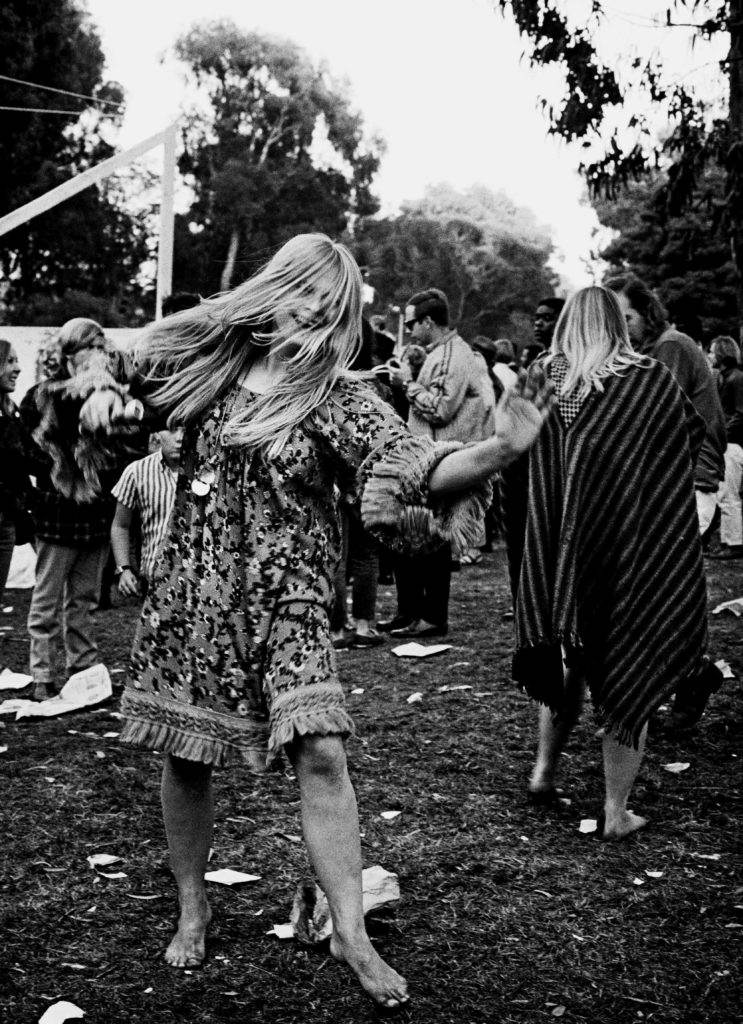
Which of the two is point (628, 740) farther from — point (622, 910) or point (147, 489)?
point (147, 489)

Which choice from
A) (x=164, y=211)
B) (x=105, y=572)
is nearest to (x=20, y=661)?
(x=105, y=572)

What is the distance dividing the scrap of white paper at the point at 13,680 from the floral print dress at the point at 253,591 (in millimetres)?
4278

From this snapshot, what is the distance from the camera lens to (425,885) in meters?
4.09

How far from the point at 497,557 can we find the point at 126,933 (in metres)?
10.3

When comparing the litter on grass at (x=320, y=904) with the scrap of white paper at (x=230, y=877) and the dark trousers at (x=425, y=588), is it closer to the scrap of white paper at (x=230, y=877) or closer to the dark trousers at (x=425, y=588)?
the scrap of white paper at (x=230, y=877)

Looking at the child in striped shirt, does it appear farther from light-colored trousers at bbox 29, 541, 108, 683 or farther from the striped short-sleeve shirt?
light-colored trousers at bbox 29, 541, 108, 683

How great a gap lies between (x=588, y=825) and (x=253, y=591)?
7.05 ft

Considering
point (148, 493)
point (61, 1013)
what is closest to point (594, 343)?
point (148, 493)

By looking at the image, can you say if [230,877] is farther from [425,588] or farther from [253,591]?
[425,588]

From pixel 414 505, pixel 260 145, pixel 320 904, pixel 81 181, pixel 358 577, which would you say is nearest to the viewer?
pixel 414 505

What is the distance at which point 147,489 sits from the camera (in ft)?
20.1

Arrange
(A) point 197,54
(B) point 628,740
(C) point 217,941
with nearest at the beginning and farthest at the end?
(C) point 217,941 < (B) point 628,740 < (A) point 197,54

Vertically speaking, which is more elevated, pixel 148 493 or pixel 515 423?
pixel 515 423

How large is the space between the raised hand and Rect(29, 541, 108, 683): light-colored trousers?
15.5 ft
